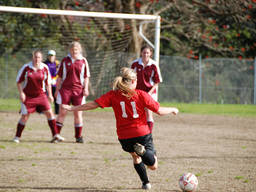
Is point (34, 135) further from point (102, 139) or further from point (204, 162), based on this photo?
point (204, 162)

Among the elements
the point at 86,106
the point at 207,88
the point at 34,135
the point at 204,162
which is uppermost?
the point at 86,106

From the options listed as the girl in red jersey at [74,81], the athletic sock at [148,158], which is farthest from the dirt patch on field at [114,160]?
the girl in red jersey at [74,81]

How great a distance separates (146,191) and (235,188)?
115 centimetres

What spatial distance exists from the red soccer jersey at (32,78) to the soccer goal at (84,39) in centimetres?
803

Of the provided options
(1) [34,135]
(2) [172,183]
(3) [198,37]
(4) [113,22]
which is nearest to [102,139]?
(1) [34,135]

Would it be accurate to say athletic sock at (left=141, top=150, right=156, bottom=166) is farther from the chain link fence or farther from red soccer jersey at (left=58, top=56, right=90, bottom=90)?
the chain link fence

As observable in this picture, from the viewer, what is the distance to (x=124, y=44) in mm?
17641

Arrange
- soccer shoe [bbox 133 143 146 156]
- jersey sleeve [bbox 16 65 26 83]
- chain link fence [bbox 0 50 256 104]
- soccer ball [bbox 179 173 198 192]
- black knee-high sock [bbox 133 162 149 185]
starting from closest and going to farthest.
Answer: soccer shoe [bbox 133 143 146 156], soccer ball [bbox 179 173 198 192], black knee-high sock [bbox 133 162 149 185], jersey sleeve [bbox 16 65 26 83], chain link fence [bbox 0 50 256 104]

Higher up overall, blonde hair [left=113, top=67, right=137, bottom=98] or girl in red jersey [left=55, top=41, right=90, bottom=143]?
blonde hair [left=113, top=67, right=137, bottom=98]

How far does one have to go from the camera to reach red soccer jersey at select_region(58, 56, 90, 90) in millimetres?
9086

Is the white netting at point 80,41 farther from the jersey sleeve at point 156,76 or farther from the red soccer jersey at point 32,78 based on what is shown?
the jersey sleeve at point 156,76

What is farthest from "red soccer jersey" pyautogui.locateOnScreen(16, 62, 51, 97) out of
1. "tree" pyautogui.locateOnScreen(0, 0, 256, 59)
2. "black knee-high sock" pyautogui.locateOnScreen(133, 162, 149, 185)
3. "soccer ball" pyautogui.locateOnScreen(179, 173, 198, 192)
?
"tree" pyautogui.locateOnScreen(0, 0, 256, 59)

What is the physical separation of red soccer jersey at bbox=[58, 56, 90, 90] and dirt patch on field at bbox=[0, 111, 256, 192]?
1.22 meters

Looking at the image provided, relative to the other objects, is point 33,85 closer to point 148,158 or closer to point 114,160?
point 114,160
